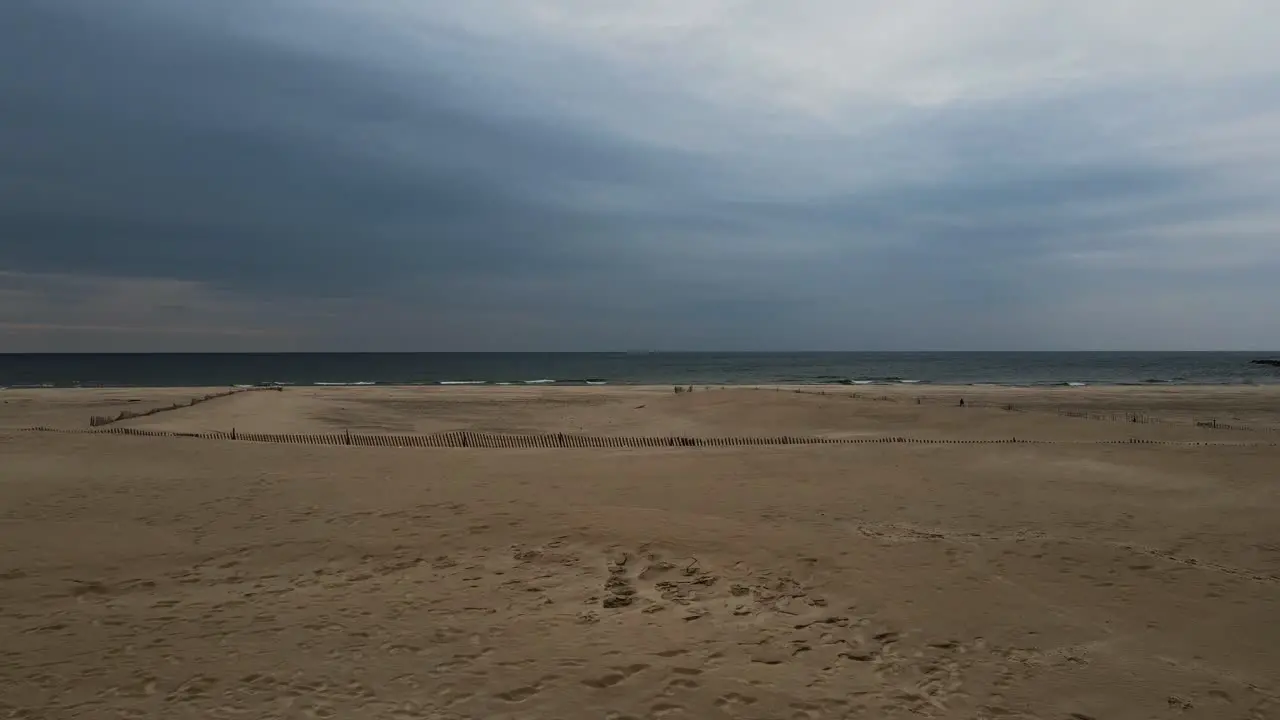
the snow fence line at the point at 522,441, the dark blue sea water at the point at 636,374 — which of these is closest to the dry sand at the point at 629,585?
the snow fence line at the point at 522,441

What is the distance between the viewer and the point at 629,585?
8445mm

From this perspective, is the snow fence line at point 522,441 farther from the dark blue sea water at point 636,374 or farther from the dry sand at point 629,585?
the dark blue sea water at point 636,374

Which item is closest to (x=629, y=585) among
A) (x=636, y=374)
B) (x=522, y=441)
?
(x=522, y=441)

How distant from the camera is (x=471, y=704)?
5.57 m

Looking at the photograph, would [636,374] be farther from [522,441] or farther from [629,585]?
[629,585]

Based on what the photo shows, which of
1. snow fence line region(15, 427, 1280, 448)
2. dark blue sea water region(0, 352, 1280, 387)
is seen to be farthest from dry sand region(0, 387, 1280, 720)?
dark blue sea water region(0, 352, 1280, 387)

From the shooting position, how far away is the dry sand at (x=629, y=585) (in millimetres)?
5867

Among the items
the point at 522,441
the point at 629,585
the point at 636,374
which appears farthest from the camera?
the point at 636,374

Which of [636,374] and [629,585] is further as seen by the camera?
[636,374]

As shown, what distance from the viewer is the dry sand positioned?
231 inches

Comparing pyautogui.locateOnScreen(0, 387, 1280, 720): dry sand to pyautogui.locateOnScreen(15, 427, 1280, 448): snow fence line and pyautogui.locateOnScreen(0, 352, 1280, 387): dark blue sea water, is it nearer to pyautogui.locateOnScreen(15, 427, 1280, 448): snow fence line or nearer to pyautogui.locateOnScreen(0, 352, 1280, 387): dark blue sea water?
pyautogui.locateOnScreen(15, 427, 1280, 448): snow fence line

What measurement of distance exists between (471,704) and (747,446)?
1440 cm

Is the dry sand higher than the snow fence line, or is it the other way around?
the snow fence line

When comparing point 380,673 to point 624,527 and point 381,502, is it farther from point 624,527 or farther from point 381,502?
point 381,502
